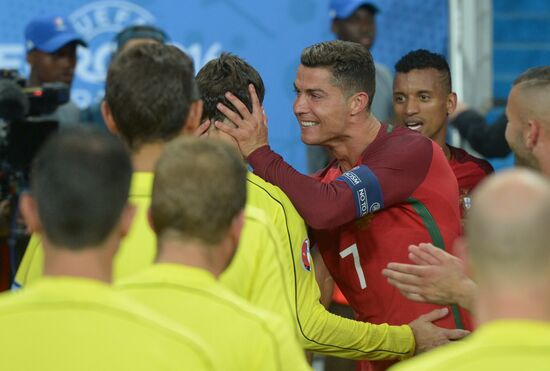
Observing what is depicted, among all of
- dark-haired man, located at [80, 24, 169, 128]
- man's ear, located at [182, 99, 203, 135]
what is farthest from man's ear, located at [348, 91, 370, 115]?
dark-haired man, located at [80, 24, 169, 128]

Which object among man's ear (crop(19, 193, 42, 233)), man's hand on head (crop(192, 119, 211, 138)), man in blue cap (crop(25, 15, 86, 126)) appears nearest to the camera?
man's ear (crop(19, 193, 42, 233))

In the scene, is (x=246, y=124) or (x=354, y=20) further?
(x=354, y=20)

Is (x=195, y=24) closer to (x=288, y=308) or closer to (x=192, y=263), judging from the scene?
(x=288, y=308)

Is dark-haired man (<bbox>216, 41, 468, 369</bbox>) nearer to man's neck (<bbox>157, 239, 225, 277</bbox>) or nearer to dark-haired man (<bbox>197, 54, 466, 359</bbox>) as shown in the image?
dark-haired man (<bbox>197, 54, 466, 359</bbox>)

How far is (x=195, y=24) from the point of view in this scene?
7.56 metres

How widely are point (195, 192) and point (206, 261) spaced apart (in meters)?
0.16

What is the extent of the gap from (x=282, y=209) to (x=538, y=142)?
1.03 m

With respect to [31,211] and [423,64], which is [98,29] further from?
[31,211]

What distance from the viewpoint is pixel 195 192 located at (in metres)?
2.49

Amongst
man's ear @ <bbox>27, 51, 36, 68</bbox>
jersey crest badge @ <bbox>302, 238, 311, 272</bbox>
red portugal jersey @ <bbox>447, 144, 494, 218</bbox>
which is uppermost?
man's ear @ <bbox>27, 51, 36, 68</bbox>

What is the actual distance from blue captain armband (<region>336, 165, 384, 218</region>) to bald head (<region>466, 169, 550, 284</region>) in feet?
6.45

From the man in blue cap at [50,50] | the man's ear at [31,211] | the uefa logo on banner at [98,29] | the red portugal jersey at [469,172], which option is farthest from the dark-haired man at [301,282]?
the uefa logo on banner at [98,29]

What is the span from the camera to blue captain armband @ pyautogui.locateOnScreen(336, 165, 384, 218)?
403 cm

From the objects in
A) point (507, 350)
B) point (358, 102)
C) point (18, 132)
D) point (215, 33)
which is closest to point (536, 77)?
point (358, 102)
